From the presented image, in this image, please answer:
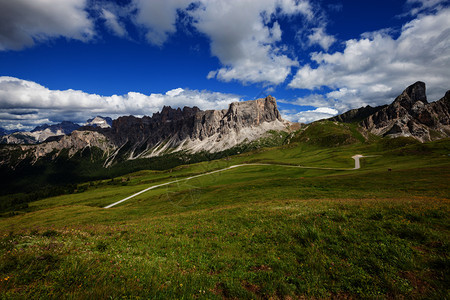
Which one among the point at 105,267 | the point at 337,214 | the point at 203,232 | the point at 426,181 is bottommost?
the point at 426,181

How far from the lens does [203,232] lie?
53.9 feet

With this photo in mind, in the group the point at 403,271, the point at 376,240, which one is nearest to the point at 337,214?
the point at 376,240

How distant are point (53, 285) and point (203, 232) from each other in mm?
10785

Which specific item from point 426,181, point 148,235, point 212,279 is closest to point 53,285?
point 212,279

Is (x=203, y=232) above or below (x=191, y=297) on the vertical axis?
below

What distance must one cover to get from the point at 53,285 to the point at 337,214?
17.6m

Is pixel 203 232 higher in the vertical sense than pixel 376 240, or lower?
lower

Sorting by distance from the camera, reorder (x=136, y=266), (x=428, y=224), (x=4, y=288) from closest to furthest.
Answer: (x=4, y=288) → (x=136, y=266) → (x=428, y=224)

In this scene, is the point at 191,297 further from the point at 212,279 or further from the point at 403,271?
the point at 403,271

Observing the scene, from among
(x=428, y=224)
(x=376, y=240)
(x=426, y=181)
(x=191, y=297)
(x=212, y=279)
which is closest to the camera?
(x=191, y=297)

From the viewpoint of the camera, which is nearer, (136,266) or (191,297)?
(191,297)

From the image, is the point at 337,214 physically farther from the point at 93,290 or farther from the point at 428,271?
the point at 93,290

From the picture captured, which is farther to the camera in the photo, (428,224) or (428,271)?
(428,224)

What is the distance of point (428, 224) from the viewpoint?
12.1 metres
